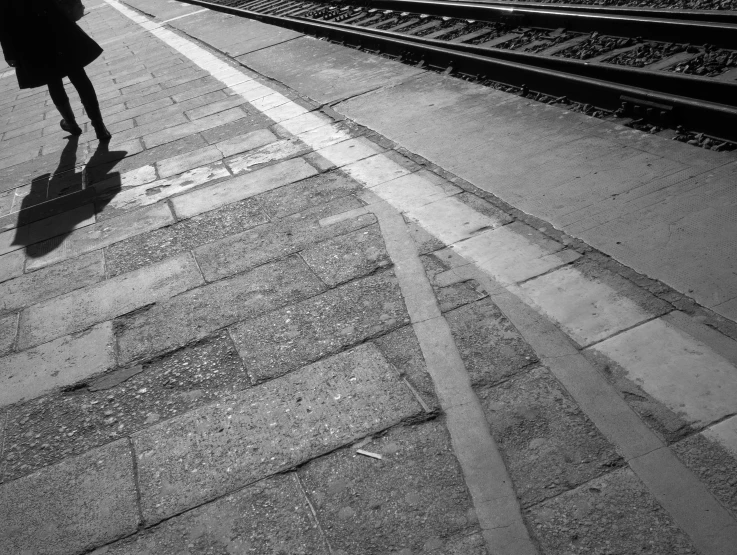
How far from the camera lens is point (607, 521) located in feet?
7.01

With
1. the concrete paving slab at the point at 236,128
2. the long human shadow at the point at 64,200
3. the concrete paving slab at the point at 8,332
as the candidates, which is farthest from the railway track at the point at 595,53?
the concrete paving slab at the point at 8,332

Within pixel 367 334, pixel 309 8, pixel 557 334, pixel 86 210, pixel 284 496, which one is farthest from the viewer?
pixel 309 8

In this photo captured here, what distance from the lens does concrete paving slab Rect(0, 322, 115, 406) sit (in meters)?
3.47

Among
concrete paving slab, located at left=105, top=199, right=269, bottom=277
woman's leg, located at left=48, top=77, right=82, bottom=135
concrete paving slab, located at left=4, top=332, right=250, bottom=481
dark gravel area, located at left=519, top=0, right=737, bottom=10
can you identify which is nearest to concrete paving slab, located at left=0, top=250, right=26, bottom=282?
concrete paving slab, located at left=105, top=199, right=269, bottom=277

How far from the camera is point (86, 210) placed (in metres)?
5.77

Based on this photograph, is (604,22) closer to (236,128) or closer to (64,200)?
(236,128)

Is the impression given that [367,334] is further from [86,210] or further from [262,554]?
[86,210]

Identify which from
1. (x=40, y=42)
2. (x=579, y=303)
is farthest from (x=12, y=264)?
(x=579, y=303)

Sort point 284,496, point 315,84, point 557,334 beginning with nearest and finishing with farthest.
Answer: point 284,496 → point 557,334 → point 315,84

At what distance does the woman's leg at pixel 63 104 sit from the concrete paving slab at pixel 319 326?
5.04 m

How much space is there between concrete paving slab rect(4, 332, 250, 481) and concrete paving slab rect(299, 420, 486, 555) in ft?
2.51

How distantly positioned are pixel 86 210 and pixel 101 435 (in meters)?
3.18

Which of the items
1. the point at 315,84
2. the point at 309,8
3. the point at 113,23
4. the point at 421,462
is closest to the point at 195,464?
the point at 421,462

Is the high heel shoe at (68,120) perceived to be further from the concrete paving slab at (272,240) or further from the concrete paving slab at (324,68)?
the concrete paving slab at (272,240)
